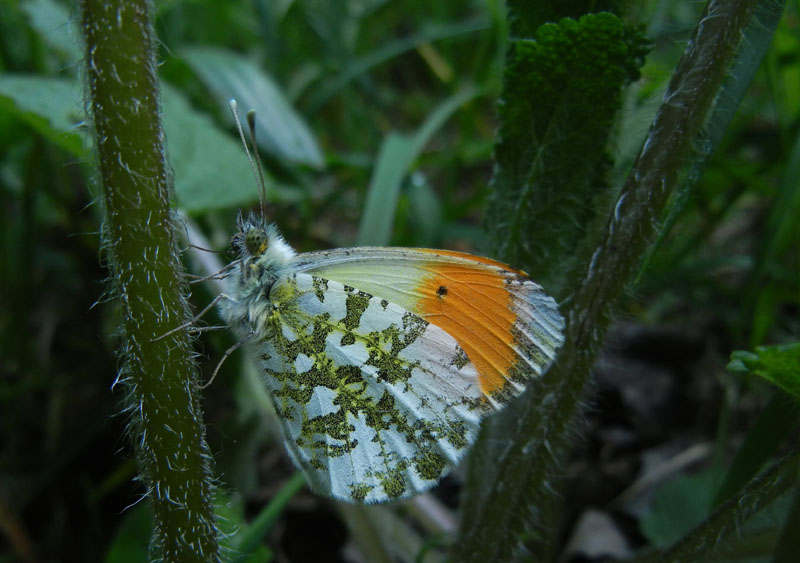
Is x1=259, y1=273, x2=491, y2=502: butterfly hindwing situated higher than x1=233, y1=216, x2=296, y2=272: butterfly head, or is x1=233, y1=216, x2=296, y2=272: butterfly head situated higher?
x1=233, y1=216, x2=296, y2=272: butterfly head

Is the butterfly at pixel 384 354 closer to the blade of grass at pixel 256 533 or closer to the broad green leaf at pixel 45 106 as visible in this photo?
the blade of grass at pixel 256 533

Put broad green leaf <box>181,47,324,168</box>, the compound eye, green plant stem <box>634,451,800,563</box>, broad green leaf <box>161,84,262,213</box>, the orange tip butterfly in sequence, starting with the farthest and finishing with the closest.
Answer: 1. broad green leaf <box>181,47,324,168</box>
2. broad green leaf <box>161,84,262,213</box>
3. the compound eye
4. the orange tip butterfly
5. green plant stem <box>634,451,800,563</box>

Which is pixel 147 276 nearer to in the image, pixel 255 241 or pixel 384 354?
pixel 255 241

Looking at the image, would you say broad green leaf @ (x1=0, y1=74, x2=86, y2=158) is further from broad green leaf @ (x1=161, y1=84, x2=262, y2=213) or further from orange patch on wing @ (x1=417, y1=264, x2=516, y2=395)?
orange patch on wing @ (x1=417, y1=264, x2=516, y2=395)

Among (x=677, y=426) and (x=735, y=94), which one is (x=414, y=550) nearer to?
(x=677, y=426)

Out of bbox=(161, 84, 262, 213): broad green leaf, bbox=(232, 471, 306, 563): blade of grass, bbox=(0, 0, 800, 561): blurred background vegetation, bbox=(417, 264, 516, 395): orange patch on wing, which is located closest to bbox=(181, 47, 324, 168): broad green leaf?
bbox=(0, 0, 800, 561): blurred background vegetation

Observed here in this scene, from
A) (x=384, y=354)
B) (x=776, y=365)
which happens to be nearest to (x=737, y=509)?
(x=776, y=365)

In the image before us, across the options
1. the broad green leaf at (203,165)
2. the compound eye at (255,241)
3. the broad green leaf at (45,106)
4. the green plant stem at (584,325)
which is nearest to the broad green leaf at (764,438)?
the green plant stem at (584,325)

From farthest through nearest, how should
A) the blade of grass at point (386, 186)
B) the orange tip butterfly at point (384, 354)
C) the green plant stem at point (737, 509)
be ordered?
1. the blade of grass at point (386, 186)
2. the orange tip butterfly at point (384, 354)
3. the green plant stem at point (737, 509)
